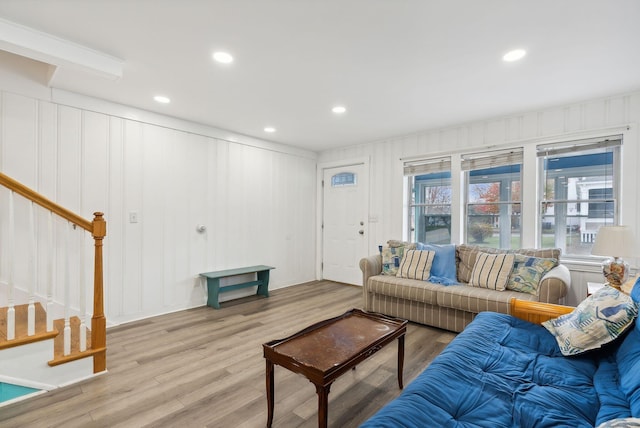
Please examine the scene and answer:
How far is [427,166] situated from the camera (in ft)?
14.6

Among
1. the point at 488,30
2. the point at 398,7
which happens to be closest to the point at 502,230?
the point at 488,30

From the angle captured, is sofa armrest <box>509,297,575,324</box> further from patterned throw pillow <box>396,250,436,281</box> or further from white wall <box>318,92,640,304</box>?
white wall <box>318,92,640,304</box>

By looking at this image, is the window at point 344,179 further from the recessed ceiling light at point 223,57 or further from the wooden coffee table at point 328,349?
the wooden coffee table at point 328,349

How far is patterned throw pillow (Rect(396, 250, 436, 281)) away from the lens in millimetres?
3523

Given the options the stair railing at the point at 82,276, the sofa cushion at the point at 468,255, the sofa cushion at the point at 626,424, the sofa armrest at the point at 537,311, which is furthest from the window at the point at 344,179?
the sofa cushion at the point at 626,424

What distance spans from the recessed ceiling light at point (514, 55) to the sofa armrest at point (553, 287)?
1.87 meters

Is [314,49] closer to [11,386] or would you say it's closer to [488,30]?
[488,30]

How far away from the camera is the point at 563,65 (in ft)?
8.15

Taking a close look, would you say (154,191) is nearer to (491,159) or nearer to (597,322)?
(597,322)

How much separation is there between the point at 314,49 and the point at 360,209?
3.23 metres

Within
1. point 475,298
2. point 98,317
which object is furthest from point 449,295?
point 98,317

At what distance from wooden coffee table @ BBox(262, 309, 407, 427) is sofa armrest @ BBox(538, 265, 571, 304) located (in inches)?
57.0

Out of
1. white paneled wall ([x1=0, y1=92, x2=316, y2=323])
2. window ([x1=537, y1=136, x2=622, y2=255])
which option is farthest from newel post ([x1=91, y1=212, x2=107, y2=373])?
window ([x1=537, y1=136, x2=622, y2=255])

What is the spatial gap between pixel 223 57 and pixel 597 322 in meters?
3.01
